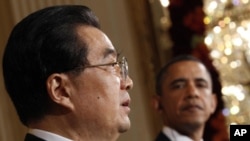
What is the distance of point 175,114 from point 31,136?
1.76 metres

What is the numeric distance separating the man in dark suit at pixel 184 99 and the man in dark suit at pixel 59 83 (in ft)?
5.11

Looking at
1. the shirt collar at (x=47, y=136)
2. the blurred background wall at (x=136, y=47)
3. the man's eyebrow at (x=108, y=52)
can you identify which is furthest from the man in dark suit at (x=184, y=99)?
the shirt collar at (x=47, y=136)

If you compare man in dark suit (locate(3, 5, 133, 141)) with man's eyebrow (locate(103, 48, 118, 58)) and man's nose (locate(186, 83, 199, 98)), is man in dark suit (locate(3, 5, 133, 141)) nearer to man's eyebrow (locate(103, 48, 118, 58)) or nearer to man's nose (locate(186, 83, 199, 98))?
man's eyebrow (locate(103, 48, 118, 58))

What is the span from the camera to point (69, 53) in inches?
77.8

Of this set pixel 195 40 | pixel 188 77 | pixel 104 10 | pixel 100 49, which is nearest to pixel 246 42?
pixel 195 40

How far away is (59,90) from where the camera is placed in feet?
6.47

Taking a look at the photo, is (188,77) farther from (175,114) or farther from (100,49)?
(100,49)

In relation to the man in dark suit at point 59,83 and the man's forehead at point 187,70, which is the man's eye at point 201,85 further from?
the man in dark suit at point 59,83

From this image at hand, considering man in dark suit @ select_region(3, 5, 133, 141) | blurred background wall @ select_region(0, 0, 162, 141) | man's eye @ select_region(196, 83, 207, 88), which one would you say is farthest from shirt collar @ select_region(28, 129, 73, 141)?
blurred background wall @ select_region(0, 0, 162, 141)

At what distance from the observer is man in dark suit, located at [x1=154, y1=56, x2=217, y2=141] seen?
140 inches

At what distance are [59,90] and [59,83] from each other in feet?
0.06

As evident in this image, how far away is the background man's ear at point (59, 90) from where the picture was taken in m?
Answer: 1.95

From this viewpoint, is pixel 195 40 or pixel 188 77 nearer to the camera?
pixel 188 77

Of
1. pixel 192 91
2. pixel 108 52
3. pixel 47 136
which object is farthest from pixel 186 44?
pixel 47 136
